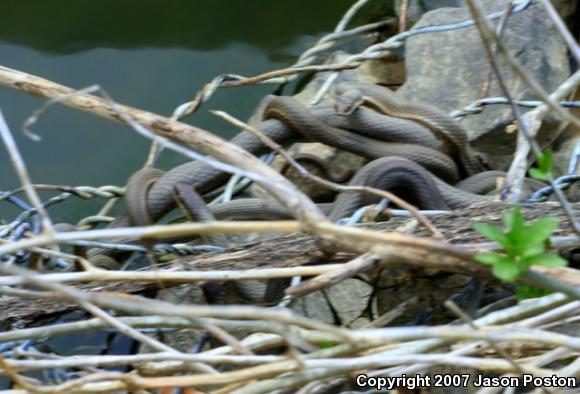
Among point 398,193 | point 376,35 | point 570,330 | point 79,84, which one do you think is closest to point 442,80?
point 376,35

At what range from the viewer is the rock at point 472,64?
2.33 metres

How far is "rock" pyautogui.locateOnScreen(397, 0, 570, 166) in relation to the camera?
233 cm

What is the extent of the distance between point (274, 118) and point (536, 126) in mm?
775

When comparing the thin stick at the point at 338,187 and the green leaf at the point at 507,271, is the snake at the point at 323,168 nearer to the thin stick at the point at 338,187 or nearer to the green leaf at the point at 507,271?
the thin stick at the point at 338,187

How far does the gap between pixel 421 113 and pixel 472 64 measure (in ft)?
1.05

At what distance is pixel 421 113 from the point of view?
2264 millimetres

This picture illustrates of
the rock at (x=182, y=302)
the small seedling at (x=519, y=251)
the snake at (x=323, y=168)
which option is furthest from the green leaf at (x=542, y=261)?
the snake at (x=323, y=168)

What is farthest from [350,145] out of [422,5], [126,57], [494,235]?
[494,235]

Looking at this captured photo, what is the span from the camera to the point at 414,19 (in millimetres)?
2975

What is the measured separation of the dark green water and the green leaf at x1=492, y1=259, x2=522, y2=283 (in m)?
1.48

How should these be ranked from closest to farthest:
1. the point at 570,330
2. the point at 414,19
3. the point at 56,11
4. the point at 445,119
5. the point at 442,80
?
1. the point at 570,330
2. the point at 445,119
3. the point at 442,80
4. the point at 56,11
5. the point at 414,19

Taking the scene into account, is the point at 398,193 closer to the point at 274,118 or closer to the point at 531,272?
the point at 274,118

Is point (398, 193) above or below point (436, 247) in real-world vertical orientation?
below

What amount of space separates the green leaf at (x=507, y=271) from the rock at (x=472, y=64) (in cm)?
134
